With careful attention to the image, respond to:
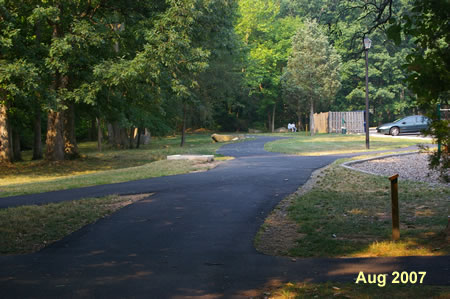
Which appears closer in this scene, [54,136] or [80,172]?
[80,172]

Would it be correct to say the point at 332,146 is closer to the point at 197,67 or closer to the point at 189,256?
the point at 197,67

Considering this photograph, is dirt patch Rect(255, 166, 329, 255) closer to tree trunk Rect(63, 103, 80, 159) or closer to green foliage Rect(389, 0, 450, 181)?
green foliage Rect(389, 0, 450, 181)

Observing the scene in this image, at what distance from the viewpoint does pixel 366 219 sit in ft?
30.2

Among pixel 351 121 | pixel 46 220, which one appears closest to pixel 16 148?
pixel 46 220

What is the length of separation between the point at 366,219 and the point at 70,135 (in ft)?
73.3

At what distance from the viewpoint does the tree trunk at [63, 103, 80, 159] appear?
27.8m

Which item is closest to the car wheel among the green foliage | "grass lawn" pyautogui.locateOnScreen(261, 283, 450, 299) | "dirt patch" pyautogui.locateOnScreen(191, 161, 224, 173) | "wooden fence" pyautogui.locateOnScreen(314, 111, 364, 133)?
"wooden fence" pyautogui.locateOnScreen(314, 111, 364, 133)

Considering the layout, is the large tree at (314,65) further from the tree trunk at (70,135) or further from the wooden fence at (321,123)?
the tree trunk at (70,135)

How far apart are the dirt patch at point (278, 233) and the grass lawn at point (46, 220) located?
3.41m

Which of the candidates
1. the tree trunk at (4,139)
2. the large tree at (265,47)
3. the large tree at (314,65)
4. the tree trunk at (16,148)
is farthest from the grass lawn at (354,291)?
the large tree at (265,47)

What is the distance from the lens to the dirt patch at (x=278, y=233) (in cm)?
768

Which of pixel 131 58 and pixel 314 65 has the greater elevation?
pixel 314 65

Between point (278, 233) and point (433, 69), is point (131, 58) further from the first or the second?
point (433, 69)

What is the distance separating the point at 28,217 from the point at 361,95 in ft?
176
